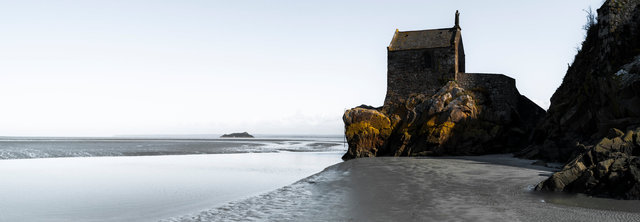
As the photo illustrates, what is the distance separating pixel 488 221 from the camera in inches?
318

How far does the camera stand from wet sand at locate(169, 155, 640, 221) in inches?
342

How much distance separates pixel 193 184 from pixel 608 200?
13007 mm

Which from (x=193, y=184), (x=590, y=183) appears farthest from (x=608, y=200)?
(x=193, y=184)

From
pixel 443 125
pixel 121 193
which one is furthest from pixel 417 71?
pixel 121 193

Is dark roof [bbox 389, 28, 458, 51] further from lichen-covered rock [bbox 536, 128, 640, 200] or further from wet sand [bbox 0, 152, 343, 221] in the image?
lichen-covered rock [bbox 536, 128, 640, 200]

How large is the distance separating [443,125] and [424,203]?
19.5 meters

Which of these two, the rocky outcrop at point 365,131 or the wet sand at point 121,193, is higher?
the rocky outcrop at point 365,131

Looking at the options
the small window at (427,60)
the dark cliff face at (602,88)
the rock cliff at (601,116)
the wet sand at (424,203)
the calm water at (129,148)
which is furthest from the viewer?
the calm water at (129,148)

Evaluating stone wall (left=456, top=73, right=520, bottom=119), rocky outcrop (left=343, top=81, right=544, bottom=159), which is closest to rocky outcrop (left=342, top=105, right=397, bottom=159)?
rocky outcrop (left=343, top=81, right=544, bottom=159)

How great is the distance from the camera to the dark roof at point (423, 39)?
34.1m

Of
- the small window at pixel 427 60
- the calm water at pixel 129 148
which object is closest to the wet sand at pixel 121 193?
the calm water at pixel 129 148

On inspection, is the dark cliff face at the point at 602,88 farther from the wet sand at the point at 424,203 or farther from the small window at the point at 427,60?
the small window at the point at 427,60

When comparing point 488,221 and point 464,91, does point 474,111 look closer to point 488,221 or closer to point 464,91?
point 464,91

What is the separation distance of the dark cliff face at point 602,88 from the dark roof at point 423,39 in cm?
1053
